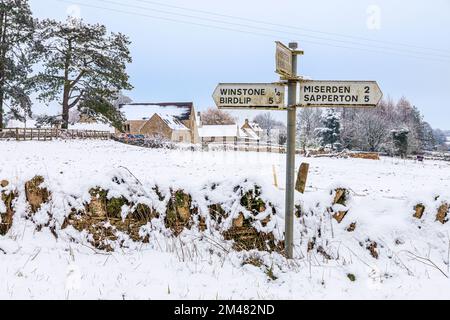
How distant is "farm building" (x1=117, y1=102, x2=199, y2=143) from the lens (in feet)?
185

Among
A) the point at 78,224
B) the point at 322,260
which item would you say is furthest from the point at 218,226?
the point at 78,224

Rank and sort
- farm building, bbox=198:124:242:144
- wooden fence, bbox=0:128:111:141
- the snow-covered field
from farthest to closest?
1. farm building, bbox=198:124:242:144
2. wooden fence, bbox=0:128:111:141
3. the snow-covered field

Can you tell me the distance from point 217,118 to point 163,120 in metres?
29.3

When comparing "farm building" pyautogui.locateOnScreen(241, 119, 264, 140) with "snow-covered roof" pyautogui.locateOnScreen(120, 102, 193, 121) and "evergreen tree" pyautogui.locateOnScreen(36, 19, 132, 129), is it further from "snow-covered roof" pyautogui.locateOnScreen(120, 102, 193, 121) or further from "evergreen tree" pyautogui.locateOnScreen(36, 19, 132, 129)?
"evergreen tree" pyautogui.locateOnScreen(36, 19, 132, 129)

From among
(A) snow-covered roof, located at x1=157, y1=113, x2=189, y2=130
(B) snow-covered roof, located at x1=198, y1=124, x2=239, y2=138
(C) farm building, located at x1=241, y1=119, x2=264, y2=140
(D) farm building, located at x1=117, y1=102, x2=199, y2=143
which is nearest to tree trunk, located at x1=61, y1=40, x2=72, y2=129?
(D) farm building, located at x1=117, y1=102, x2=199, y2=143

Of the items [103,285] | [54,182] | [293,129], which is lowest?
[103,285]

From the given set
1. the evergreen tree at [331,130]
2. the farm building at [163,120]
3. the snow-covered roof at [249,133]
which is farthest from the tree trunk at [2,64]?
the snow-covered roof at [249,133]

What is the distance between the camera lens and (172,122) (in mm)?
58781

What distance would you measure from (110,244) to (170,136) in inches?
2023

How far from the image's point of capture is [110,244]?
502cm

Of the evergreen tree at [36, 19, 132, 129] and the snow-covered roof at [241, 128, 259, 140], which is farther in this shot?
the snow-covered roof at [241, 128, 259, 140]

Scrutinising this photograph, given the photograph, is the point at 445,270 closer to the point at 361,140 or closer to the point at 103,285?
the point at 103,285

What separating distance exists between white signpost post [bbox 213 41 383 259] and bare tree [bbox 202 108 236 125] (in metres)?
78.8

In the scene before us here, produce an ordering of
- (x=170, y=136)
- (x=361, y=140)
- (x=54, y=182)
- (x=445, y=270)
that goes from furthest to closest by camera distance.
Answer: (x=170, y=136) → (x=361, y=140) → (x=54, y=182) → (x=445, y=270)
